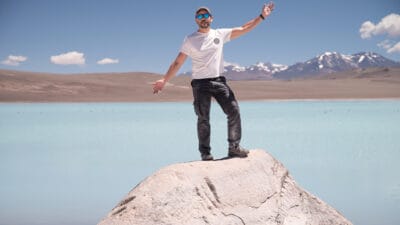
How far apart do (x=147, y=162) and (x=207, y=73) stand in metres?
6.99

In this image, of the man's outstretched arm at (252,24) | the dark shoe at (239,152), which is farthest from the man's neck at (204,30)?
the dark shoe at (239,152)

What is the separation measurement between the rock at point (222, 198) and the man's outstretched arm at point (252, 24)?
975 millimetres

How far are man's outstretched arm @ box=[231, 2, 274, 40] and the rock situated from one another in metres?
0.98

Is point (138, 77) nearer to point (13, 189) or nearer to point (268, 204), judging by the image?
point (13, 189)

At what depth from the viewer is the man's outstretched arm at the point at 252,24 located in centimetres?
411

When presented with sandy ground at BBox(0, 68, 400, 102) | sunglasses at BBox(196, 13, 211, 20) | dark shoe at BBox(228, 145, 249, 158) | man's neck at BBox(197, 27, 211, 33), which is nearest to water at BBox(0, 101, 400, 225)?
dark shoe at BBox(228, 145, 249, 158)

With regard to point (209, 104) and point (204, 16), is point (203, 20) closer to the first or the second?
point (204, 16)

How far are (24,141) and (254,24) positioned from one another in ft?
40.7

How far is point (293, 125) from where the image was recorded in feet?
62.6

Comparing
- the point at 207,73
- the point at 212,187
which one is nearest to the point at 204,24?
the point at 207,73

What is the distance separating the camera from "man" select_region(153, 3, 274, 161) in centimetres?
397

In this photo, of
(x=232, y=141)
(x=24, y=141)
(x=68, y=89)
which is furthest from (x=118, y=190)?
(x=68, y=89)

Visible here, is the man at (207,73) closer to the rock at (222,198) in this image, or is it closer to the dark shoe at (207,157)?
the dark shoe at (207,157)

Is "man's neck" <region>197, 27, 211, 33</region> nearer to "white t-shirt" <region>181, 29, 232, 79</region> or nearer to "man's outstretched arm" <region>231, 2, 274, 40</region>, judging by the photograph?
"white t-shirt" <region>181, 29, 232, 79</region>
